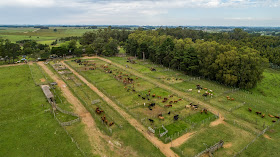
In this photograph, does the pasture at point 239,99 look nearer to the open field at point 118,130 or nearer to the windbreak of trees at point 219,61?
the windbreak of trees at point 219,61

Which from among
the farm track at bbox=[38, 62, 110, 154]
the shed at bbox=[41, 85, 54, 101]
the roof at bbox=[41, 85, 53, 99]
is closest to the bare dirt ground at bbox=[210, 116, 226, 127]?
the farm track at bbox=[38, 62, 110, 154]

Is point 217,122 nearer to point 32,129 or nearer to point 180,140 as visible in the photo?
point 180,140

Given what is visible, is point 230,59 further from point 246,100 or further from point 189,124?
point 189,124

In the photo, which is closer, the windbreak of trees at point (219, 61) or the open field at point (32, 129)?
the open field at point (32, 129)

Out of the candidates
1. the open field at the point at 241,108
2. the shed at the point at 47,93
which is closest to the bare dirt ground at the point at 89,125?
the shed at the point at 47,93

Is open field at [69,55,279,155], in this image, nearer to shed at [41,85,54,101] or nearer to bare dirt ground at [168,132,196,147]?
bare dirt ground at [168,132,196,147]

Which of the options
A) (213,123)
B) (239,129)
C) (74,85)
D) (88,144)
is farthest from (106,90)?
(239,129)

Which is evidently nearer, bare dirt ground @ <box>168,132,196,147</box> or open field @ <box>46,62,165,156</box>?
open field @ <box>46,62,165,156</box>

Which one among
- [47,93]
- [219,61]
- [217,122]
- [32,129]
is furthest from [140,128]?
[219,61]
